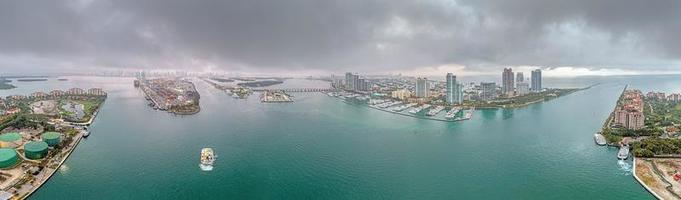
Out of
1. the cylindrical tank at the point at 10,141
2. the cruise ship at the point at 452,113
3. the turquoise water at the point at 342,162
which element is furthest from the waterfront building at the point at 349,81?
the cylindrical tank at the point at 10,141

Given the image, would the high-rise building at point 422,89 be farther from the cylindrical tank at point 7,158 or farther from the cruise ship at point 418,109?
the cylindrical tank at point 7,158

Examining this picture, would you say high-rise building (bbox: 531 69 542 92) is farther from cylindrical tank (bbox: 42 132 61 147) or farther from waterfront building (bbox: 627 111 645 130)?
cylindrical tank (bbox: 42 132 61 147)

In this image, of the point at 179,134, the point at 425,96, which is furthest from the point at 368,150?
the point at 425,96

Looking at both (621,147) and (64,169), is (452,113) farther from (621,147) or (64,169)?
(64,169)

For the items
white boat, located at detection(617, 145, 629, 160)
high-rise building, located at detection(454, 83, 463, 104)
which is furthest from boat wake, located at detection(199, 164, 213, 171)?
high-rise building, located at detection(454, 83, 463, 104)

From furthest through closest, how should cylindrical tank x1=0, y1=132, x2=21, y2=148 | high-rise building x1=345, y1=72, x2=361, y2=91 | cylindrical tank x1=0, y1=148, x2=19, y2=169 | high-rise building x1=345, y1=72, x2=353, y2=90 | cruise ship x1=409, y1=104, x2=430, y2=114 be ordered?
high-rise building x1=345, y1=72, x2=353, y2=90 → high-rise building x1=345, y1=72, x2=361, y2=91 → cruise ship x1=409, y1=104, x2=430, y2=114 → cylindrical tank x1=0, y1=132, x2=21, y2=148 → cylindrical tank x1=0, y1=148, x2=19, y2=169
